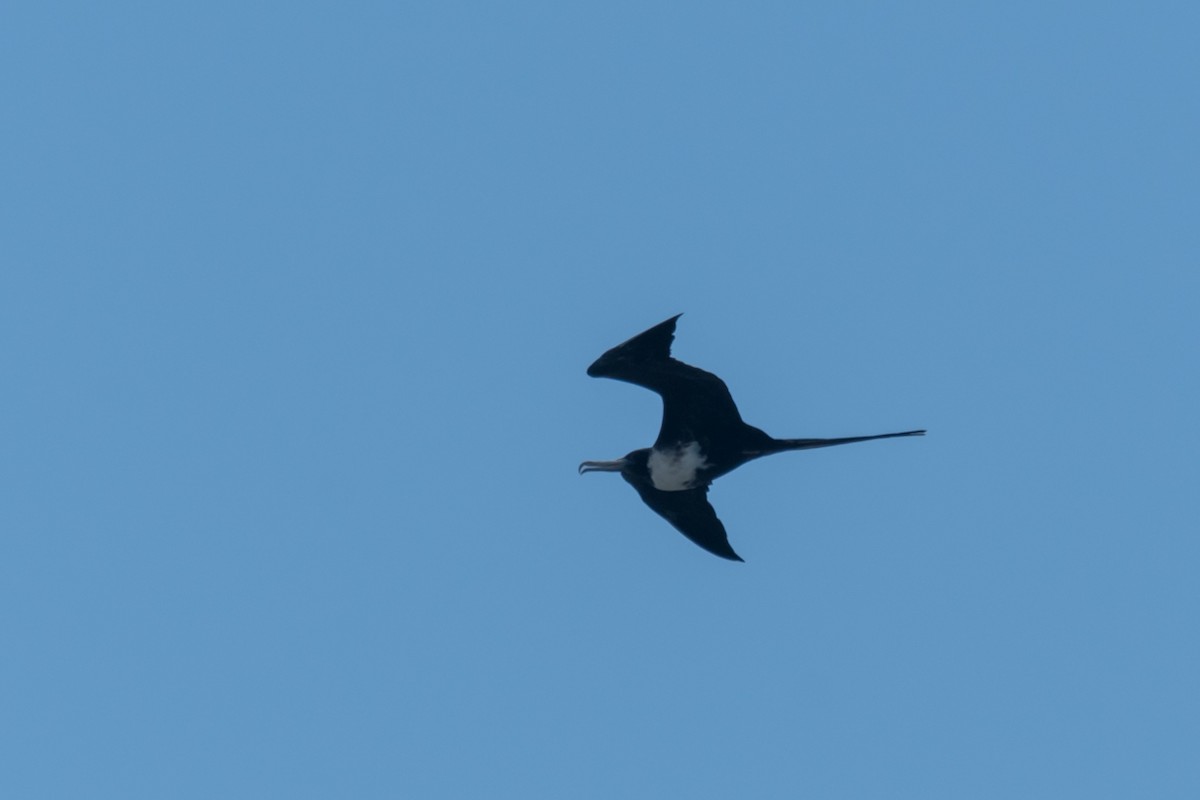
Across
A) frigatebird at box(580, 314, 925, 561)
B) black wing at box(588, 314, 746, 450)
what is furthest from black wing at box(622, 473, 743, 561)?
black wing at box(588, 314, 746, 450)

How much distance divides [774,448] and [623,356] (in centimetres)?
177

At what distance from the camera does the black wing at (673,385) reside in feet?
55.2

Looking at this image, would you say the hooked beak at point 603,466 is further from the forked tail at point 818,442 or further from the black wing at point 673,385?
the forked tail at point 818,442

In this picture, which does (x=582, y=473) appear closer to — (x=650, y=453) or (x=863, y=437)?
(x=650, y=453)

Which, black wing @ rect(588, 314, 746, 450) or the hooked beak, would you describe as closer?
black wing @ rect(588, 314, 746, 450)

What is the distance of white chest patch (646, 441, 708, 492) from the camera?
59.4 feet

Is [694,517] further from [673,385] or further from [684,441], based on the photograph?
[673,385]

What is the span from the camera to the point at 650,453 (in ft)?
60.6

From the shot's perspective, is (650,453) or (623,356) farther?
(650,453)

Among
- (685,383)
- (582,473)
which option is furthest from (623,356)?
(582,473)

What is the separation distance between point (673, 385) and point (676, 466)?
1085 mm

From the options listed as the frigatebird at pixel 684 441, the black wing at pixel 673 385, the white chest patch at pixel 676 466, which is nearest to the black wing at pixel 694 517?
the frigatebird at pixel 684 441

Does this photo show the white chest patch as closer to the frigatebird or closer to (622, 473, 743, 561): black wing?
the frigatebird

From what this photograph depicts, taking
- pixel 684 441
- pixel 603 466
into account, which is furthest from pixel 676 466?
pixel 603 466
